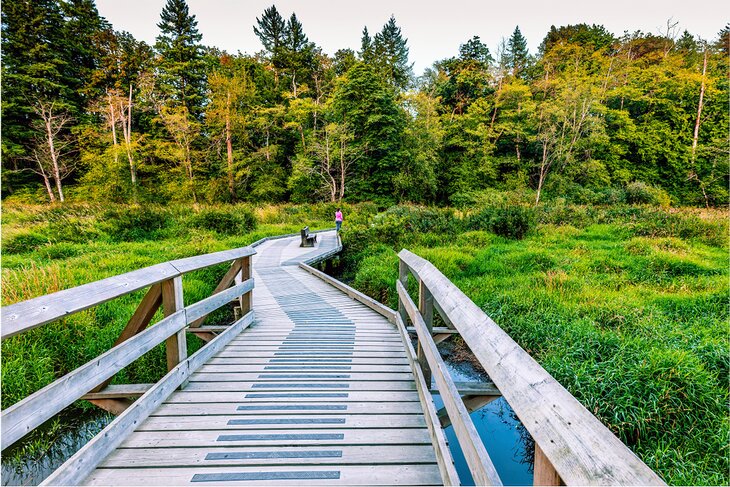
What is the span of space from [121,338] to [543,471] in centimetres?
304

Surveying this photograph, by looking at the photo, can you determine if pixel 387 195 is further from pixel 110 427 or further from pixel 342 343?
pixel 110 427

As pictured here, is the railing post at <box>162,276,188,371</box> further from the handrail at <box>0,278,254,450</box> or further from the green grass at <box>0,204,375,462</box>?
the green grass at <box>0,204,375,462</box>

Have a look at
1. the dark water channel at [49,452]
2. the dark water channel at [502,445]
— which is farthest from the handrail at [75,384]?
the dark water channel at [502,445]

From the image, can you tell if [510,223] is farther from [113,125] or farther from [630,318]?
[113,125]

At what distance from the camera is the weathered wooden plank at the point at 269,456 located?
1977 mm

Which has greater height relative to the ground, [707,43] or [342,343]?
[707,43]

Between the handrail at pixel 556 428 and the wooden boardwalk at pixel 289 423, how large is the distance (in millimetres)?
1197

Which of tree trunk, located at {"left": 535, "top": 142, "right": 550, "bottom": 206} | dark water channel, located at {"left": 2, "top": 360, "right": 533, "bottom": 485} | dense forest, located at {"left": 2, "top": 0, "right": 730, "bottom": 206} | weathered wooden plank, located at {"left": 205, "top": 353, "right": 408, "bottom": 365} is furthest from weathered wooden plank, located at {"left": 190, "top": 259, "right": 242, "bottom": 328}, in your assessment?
tree trunk, located at {"left": 535, "top": 142, "right": 550, "bottom": 206}

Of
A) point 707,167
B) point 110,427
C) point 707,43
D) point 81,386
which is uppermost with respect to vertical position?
point 707,43

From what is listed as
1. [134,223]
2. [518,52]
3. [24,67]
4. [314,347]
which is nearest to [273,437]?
[314,347]

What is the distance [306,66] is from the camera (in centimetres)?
3447

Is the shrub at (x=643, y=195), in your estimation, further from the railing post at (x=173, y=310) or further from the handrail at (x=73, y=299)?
the handrail at (x=73, y=299)


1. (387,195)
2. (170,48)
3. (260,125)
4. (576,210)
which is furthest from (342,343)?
(170,48)

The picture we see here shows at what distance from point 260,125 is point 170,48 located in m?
10.4
